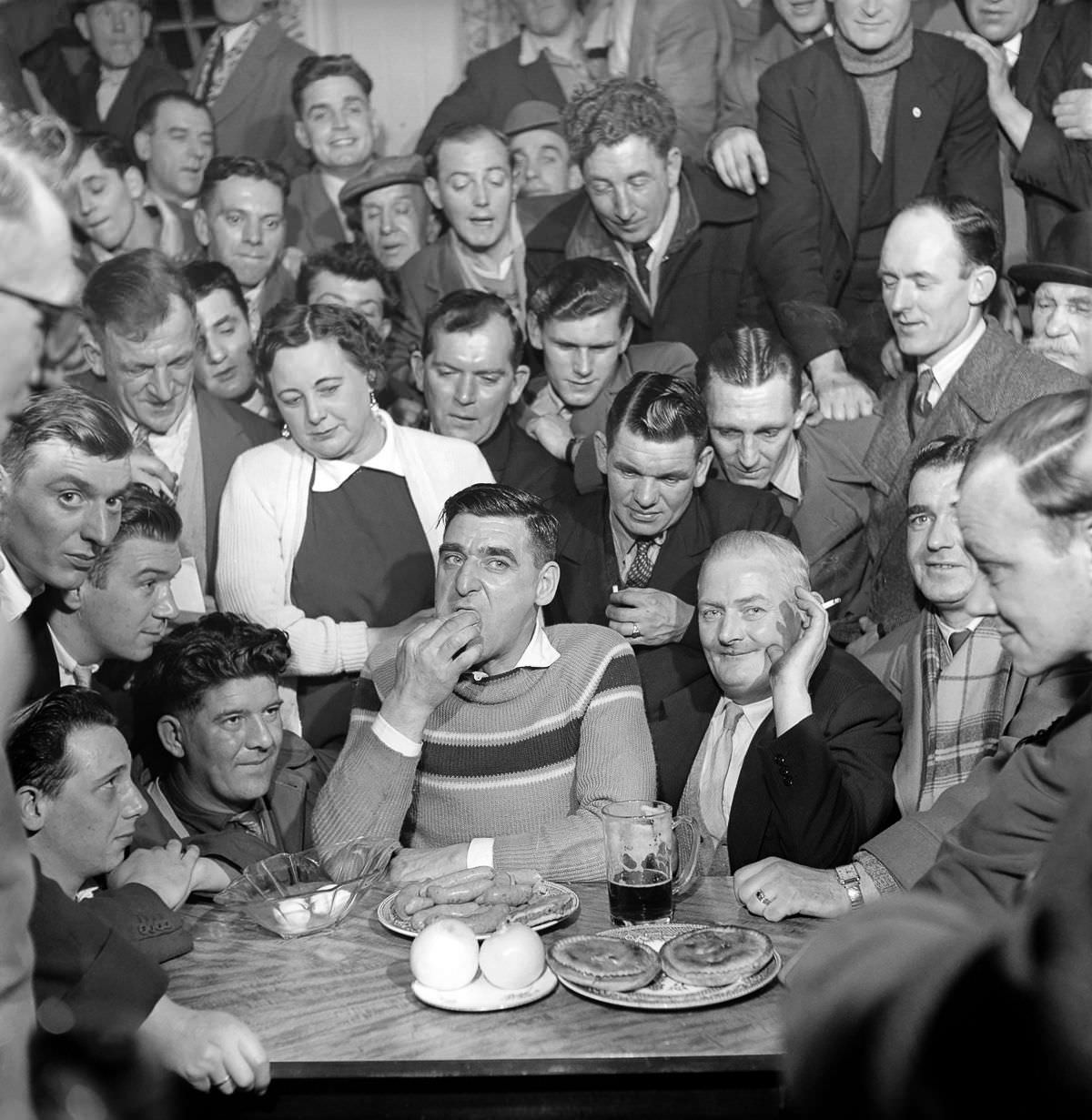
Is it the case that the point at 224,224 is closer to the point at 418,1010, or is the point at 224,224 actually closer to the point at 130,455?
the point at 130,455

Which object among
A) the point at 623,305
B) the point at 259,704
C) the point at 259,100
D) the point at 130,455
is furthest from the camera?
the point at 259,100

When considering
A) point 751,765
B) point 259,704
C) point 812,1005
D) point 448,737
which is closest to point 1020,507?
point 812,1005

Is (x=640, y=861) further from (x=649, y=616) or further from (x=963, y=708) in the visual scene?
(x=649, y=616)

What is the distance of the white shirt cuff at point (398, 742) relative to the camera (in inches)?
104

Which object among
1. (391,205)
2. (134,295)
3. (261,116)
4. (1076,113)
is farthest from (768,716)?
(261,116)

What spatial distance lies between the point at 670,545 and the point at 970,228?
1.10 metres

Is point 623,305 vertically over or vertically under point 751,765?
over

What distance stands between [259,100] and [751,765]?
11.3 ft

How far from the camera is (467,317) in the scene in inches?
148

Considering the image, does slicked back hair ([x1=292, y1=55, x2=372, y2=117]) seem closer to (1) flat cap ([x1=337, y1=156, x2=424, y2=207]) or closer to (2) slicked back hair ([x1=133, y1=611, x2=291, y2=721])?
(1) flat cap ([x1=337, y1=156, x2=424, y2=207])

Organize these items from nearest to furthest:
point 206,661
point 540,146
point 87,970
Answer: point 87,970 → point 206,661 → point 540,146

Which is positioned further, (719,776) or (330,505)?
(330,505)

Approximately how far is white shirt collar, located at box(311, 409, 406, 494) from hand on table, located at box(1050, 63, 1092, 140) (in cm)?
203

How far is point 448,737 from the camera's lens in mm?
2785
